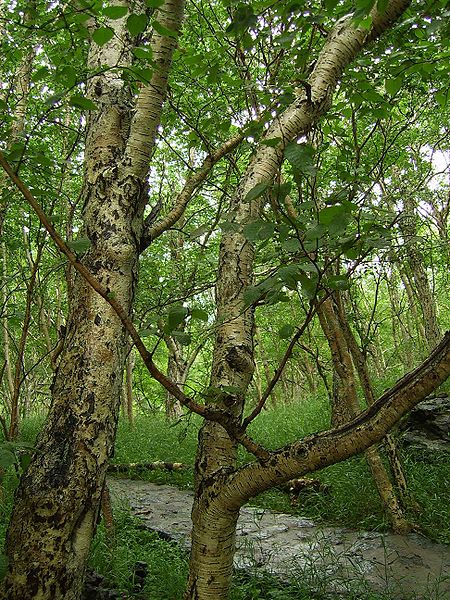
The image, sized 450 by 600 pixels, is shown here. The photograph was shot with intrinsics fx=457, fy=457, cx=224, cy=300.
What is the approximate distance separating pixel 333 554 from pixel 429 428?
12.8 feet

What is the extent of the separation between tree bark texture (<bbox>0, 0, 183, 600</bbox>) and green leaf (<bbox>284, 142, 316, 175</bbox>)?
588mm

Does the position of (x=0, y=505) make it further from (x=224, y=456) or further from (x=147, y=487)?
(x=224, y=456)

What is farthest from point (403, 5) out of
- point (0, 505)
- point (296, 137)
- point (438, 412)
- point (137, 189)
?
point (438, 412)

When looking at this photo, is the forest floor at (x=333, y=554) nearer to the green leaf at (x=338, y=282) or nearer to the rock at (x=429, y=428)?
the rock at (x=429, y=428)

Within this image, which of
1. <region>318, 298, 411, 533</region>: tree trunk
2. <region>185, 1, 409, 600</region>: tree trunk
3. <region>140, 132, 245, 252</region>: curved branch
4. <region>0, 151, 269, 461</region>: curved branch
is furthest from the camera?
<region>318, 298, 411, 533</region>: tree trunk

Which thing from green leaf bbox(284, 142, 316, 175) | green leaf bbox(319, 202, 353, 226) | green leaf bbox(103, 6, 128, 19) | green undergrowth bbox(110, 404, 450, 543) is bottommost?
green undergrowth bbox(110, 404, 450, 543)

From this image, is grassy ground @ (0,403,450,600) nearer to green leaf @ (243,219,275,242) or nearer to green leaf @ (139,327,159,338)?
green leaf @ (139,327,159,338)

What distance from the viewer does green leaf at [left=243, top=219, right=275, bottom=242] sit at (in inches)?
54.7

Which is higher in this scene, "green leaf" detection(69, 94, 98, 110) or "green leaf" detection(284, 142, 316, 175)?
"green leaf" detection(69, 94, 98, 110)

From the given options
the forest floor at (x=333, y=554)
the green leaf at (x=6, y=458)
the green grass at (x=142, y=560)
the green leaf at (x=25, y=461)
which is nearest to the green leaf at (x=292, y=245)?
the green leaf at (x=6, y=458)

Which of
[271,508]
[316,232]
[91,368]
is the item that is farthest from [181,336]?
[271,508]

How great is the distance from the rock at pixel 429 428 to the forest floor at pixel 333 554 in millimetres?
2475

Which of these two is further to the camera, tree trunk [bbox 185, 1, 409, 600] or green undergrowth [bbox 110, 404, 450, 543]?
green undergrowth [bbox 110, 404, 450, 543]

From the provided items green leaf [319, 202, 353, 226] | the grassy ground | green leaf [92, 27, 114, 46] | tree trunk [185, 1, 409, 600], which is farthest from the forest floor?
green leaf [92, 27, 114, 46]
